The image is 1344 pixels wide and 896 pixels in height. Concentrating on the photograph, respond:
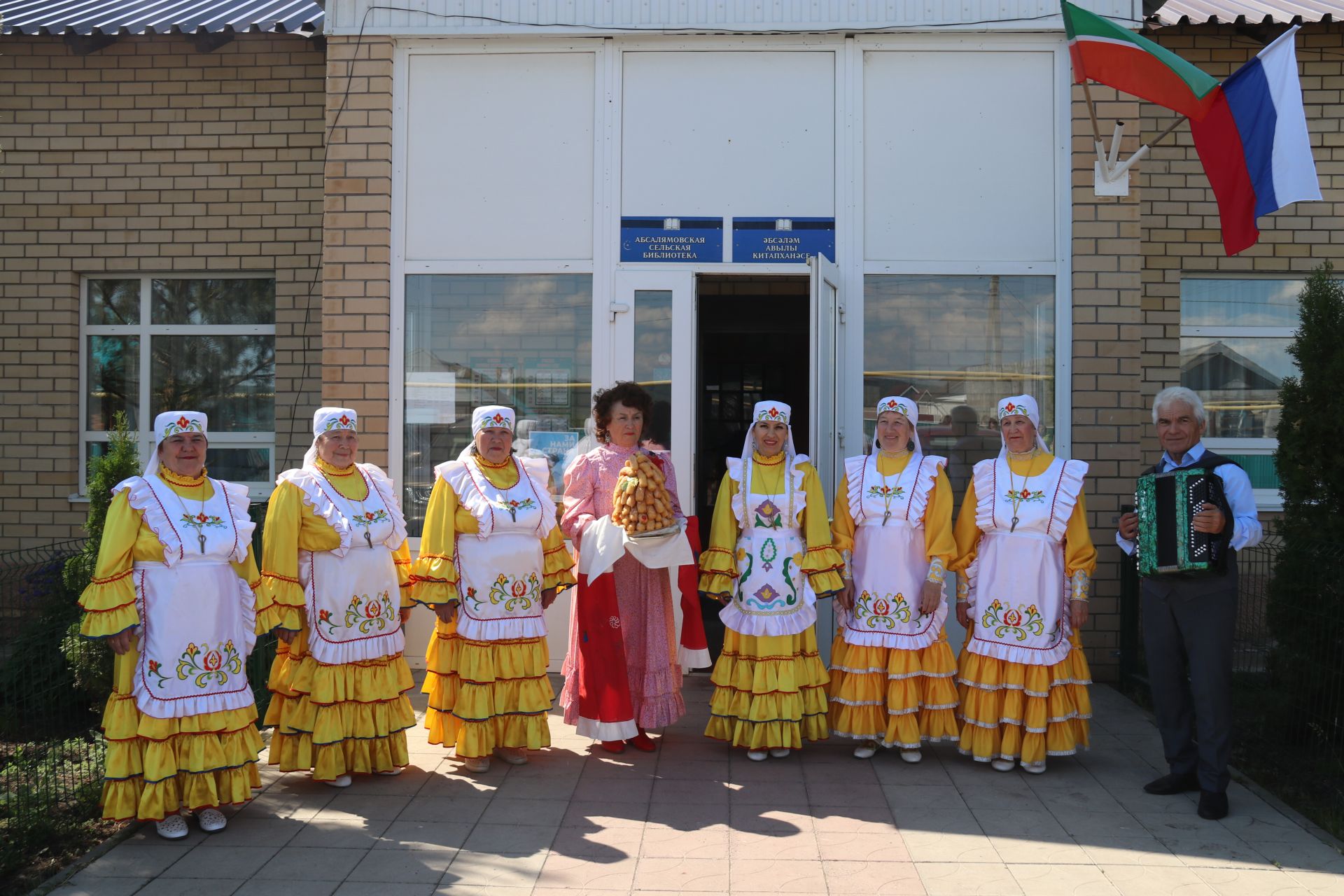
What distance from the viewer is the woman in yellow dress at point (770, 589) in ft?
17.8

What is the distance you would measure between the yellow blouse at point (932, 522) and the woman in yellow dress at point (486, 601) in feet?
4.77

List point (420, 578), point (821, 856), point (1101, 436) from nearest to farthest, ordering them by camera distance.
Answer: point (821, 856)
point (420, 578)
point (1101, 436)

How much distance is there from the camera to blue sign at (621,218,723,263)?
707 cm

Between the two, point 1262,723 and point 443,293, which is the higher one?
point 443,293

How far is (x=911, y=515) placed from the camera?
5.44 metres

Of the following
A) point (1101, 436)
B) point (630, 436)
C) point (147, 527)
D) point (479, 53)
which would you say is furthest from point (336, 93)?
point (1101, 436)

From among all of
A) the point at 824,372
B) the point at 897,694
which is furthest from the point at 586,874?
the point at 824,372

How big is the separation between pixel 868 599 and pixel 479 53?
14.1 feet

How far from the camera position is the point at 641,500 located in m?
5.33

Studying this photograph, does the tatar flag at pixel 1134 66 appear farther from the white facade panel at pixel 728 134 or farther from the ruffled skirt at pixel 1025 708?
the ruffled skirt at pixel 1025 708

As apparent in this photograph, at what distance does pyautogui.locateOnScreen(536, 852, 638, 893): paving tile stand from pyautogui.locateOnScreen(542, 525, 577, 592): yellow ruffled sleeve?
1.49 m

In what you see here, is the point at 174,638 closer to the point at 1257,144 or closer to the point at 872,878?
the point at 872,878

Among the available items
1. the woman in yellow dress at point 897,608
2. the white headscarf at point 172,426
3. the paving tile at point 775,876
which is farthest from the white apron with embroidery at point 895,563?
the white headscarf at point 172,426

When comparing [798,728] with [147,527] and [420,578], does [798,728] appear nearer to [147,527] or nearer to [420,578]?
[420,578]
